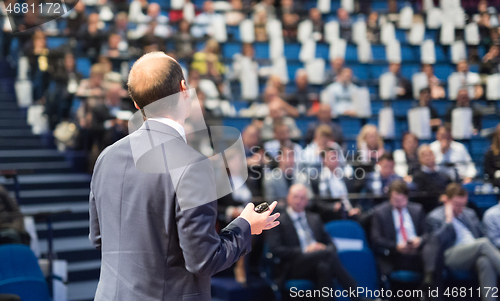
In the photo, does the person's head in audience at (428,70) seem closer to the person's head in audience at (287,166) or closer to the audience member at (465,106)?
the audience member at (465,106)

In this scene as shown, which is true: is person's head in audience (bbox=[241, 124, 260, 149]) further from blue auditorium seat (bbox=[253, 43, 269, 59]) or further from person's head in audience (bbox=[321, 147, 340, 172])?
blue auditorium seat (bbox=[253, 43, 269, 59])

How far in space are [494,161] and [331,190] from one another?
1.42m

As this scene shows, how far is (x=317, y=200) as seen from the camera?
4.11 meters

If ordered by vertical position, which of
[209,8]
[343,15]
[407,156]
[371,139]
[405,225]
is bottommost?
[405,225]

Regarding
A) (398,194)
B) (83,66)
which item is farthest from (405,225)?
(83,66)

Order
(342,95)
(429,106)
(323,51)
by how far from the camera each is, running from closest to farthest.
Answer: (429,106)
(342,95)
(323,51)

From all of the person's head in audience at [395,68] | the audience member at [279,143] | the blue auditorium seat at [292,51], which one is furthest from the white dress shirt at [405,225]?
the blue auditorium seat at [292,51]

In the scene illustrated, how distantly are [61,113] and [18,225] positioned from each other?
6.82 feet

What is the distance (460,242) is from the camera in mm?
3773

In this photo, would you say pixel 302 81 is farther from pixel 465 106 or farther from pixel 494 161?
pixel 494 161

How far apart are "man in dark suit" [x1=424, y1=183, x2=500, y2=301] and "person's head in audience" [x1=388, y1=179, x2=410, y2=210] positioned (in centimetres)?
21

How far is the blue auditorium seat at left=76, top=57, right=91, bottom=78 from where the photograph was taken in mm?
5977

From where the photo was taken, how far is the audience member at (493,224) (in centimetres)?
368

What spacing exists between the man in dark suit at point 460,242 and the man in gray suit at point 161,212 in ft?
9.17
